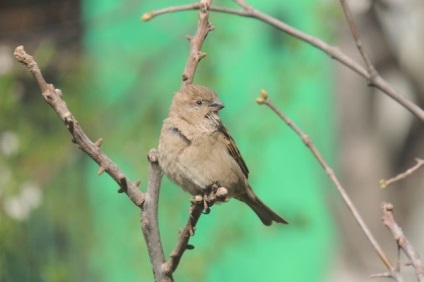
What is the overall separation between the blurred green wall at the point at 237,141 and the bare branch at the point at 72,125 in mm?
4966

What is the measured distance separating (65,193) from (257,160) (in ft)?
5.36

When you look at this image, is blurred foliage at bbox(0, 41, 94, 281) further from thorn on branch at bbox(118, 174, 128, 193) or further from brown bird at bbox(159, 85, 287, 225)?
thorn on branch at bbox(118, 174, 128, 193)

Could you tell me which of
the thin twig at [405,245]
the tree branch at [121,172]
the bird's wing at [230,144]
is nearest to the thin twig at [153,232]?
the tree branch at [121,172]

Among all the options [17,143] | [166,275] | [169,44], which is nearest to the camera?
[166,275]

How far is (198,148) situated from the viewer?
3941 millimetres

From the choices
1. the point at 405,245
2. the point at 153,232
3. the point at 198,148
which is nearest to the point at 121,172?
the point at 153,232

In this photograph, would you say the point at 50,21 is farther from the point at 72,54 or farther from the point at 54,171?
the point at 54,171

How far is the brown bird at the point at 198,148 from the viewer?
12.6ft

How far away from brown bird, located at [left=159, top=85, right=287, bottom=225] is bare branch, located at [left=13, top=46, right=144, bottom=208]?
3.83 ft

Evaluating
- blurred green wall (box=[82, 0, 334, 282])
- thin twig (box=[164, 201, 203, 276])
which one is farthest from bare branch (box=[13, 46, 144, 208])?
blurred green wall (box=[82, 0, 334, 282])

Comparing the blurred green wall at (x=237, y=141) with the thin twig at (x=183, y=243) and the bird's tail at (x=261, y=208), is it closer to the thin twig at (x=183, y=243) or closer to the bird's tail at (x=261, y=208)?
the bird's tail at (x=261, y=208)

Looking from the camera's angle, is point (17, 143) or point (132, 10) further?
point (132, 10)

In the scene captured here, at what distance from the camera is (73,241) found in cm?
773

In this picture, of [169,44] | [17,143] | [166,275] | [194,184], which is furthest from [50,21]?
[166,275]
